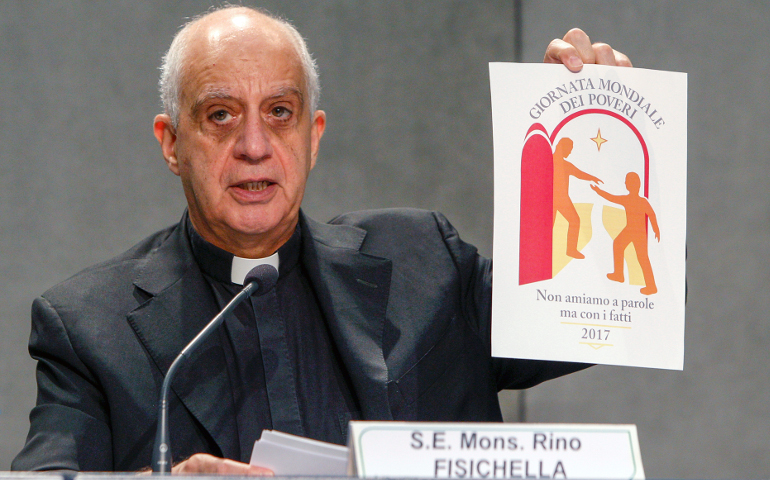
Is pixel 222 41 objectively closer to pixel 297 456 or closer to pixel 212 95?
pixel 212 95

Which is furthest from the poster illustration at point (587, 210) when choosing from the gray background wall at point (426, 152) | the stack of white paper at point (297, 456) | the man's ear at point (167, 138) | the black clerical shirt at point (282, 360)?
the gray background wall at point (426, 152)

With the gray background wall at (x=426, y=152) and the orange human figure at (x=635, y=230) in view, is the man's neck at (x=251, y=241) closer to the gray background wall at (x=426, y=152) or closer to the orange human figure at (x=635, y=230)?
the orange human figure at (x=635, y=230)

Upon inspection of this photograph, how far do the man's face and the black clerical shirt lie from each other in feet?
0.41

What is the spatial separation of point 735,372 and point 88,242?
237cm

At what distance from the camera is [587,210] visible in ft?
4.82

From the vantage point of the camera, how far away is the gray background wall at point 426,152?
8.22 feet

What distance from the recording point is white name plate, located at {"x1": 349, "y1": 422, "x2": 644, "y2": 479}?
86cm

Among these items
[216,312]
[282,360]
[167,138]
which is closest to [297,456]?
[282,360]

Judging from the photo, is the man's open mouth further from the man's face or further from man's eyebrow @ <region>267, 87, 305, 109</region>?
man's eyebrow @ <region>267, 87, 305, 109</region>

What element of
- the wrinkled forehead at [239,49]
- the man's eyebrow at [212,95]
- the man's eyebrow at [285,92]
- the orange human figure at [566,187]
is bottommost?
the orange human figure at [566,187]

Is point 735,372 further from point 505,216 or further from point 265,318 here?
point 265,318

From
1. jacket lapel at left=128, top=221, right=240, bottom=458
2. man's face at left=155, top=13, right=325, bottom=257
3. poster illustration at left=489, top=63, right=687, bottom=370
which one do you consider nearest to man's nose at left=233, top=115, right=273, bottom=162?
man's face at left=155, top=13, right=325, bottom=257

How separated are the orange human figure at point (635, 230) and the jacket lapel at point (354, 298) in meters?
0.52

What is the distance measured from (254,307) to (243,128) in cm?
38
